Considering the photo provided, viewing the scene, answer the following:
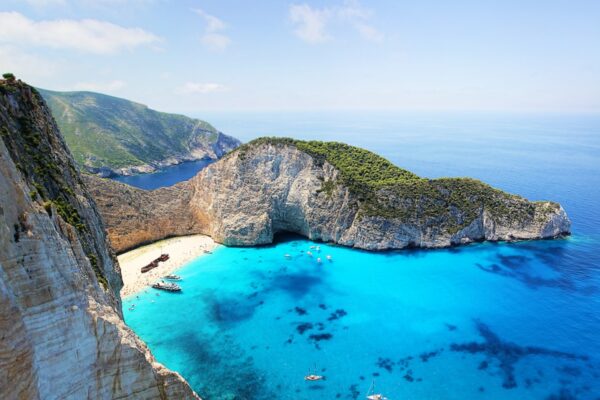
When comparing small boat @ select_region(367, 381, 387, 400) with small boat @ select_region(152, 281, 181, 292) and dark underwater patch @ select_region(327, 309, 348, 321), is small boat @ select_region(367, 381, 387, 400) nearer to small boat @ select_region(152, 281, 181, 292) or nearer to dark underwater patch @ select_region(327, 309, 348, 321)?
dark underwater patch @ select_region(327, 309, 348, 321)

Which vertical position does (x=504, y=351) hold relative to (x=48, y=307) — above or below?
below

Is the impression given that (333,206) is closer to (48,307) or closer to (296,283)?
(296,283)

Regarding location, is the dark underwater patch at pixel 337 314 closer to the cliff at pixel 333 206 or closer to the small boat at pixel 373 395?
the small boat at pixel 373 395

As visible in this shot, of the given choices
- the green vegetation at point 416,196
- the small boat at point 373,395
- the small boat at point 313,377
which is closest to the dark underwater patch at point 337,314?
the small boat at point 313,377

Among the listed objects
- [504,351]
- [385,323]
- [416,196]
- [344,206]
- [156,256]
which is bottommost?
[504,351]

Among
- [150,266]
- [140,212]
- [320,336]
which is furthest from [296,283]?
[140,212]

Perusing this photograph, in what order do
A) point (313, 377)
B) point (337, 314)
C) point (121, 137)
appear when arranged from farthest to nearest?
point (121, 137)
point (337, 314)
point (313, 377)

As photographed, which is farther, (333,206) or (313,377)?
(333,206)
